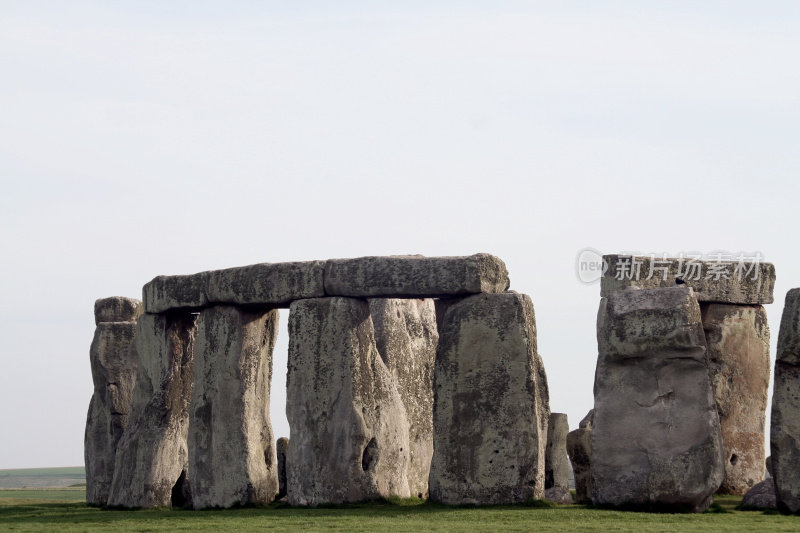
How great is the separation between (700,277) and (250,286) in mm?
7489

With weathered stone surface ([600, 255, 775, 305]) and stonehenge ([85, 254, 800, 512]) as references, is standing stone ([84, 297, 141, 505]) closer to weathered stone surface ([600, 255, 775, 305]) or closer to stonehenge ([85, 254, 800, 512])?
stonehenge ([85, 254, 800, 512])

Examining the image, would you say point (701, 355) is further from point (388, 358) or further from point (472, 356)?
point (388, 358)

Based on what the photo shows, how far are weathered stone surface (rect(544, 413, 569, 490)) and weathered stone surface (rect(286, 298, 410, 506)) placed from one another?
2.12 meters

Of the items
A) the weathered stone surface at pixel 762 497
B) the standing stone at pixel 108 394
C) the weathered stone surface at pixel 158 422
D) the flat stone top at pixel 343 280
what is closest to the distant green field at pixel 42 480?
the standing stone at pixel 108 394

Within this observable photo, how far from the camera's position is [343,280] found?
66.6 feet

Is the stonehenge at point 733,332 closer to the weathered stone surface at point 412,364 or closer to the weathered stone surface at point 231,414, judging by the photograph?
the weathered stone surface at point 412,364

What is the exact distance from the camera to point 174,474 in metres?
22.8

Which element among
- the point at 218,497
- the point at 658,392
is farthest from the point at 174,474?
the point at 658,392

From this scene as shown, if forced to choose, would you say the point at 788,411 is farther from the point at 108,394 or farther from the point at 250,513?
the point at 108,394

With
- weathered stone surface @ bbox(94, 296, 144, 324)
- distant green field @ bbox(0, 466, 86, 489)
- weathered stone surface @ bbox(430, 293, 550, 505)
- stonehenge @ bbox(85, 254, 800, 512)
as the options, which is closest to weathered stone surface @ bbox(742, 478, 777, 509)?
stonehenge @ bbox(85, 254, 800, 512)

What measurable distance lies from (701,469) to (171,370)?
944cm

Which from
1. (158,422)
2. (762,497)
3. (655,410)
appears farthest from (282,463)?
(762,497)

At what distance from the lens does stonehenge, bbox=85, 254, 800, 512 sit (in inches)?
686

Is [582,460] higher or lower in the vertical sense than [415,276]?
lower
